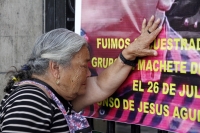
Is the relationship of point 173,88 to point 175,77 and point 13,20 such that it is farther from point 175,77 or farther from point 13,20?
point 13,20

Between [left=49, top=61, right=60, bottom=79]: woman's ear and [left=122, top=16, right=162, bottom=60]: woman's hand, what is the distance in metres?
0.43

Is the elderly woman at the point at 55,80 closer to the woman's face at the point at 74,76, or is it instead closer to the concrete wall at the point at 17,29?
the woman's face at the point at 74,76

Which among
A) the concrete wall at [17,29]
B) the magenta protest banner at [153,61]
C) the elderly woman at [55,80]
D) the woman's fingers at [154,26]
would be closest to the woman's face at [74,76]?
the elderly woman at [55,80]

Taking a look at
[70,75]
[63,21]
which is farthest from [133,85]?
[63,21]

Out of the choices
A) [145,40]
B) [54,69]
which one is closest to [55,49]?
[54,69]

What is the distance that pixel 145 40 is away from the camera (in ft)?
8.86

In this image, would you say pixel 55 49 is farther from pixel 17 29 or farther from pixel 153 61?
pixel 17 29

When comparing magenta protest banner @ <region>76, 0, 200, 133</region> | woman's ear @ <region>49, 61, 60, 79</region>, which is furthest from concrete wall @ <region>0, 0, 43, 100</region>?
woman's ear @ <region>49, 61, 60, 79</region>

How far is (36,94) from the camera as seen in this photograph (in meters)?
2.53

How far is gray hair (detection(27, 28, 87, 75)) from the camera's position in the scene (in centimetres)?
266

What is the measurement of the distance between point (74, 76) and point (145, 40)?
0.46m

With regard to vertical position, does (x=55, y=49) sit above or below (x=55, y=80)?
above

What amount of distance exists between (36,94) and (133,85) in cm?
→ 62

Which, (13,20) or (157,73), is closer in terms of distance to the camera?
(157,73)
